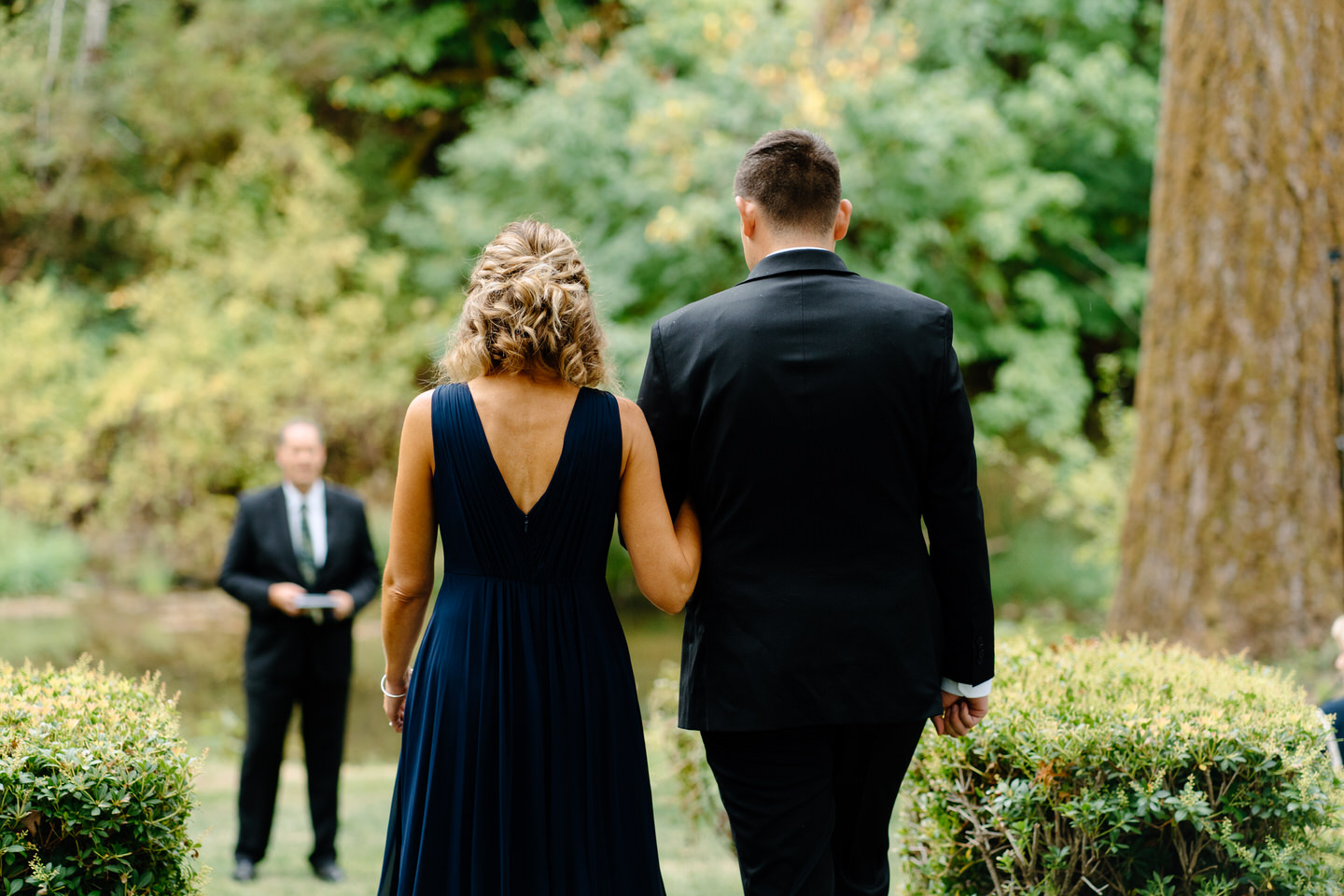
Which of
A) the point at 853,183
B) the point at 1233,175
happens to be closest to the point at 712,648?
the point at 1233,175

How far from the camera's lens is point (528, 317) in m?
2.69

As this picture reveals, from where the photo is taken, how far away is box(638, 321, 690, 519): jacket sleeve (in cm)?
276

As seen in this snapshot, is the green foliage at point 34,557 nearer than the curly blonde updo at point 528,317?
No

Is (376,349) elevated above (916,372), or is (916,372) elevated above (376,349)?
(376,349)

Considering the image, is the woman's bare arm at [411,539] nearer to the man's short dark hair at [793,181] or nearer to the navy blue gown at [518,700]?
the navy blue gown at [518,700]

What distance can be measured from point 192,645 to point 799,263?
12247 millimetres

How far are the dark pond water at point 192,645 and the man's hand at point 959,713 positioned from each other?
7849 mm

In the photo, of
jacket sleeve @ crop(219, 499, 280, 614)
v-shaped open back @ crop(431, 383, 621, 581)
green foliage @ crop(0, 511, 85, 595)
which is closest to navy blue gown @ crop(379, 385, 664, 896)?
v-shaped open back @ crop(431, 383, 621, 581)

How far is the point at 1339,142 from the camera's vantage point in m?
6.46

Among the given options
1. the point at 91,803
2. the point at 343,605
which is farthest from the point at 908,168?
the point at 91,803

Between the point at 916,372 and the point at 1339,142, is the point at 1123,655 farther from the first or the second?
the point at 1339,142

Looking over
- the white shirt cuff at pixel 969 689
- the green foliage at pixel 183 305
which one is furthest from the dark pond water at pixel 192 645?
the white shirt cuff at pixel 969 689

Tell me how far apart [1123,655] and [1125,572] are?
11.1 feet

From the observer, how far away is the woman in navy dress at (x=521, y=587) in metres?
2.72
